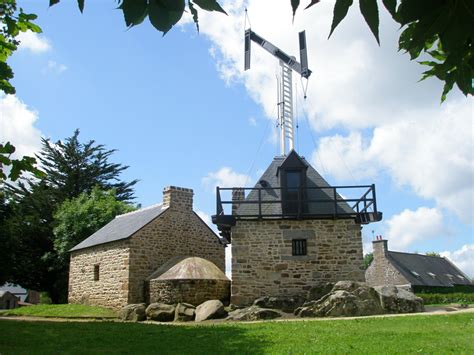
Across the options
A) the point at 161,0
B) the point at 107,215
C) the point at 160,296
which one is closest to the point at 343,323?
the point at 160,296

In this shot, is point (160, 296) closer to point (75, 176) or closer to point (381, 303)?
point (381, 303)

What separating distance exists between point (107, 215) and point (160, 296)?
11727 millimetres

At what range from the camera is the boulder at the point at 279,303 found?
625 inches

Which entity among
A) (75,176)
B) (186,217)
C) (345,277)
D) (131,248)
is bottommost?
(345,277)

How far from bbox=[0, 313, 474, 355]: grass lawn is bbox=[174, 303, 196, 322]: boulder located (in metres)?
3.41

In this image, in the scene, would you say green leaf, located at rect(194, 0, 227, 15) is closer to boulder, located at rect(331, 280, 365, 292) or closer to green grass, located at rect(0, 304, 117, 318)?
boulder, located at rect(331, 280, 365, 292)

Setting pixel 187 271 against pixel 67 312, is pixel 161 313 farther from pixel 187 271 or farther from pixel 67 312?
pixel 67 312

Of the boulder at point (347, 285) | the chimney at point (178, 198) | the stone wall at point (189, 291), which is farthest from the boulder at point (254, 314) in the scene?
the chimney at point (178, 198)

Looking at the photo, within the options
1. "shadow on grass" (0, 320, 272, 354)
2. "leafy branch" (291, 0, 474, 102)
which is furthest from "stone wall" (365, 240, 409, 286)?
"leafy branch" (291, 0, 474, 102)

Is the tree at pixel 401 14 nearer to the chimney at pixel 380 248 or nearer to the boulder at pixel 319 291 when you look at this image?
the boulder at pixel 319 291

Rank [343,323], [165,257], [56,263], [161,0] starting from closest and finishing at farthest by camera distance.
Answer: [161,0], [343,323], [165,257], [56,263]

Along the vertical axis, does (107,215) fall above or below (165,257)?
above

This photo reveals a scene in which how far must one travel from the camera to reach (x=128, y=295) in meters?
19.2

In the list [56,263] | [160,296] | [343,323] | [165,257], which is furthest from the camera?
[56,263]
